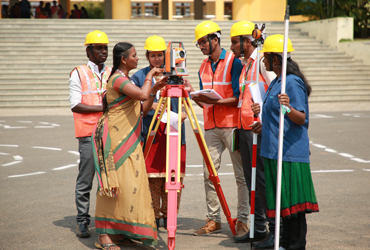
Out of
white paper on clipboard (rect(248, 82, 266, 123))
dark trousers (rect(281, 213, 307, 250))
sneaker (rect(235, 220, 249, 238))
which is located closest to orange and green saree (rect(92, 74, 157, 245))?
sneaker (rect(235, 220, 249, 238))

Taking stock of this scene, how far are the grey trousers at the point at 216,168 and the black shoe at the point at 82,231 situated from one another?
→ 142 centimetres

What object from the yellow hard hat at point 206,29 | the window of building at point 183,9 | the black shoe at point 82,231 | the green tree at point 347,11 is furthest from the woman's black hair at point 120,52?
the window of building at point 183,9

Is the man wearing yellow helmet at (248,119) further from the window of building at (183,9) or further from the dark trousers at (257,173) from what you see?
the window of building at (183,9)

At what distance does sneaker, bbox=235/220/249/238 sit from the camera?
16.0 ft

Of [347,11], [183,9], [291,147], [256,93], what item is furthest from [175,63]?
[183,9]

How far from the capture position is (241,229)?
496 cm

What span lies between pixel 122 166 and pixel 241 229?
1553mm

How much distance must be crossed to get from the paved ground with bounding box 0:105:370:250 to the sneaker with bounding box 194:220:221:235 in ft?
0.35

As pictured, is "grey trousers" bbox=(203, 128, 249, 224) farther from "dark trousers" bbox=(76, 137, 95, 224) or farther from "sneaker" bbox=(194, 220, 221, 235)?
"dark trousers" bbox=(76, 137, 95, 224)

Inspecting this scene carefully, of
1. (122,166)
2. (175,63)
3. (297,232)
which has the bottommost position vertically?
(297,232)

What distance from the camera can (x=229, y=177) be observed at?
7.68m

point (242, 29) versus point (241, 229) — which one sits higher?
point (242, 29)

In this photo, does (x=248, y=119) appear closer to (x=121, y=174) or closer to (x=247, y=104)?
(x=247, y=104)

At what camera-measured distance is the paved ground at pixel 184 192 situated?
489 centimetres
